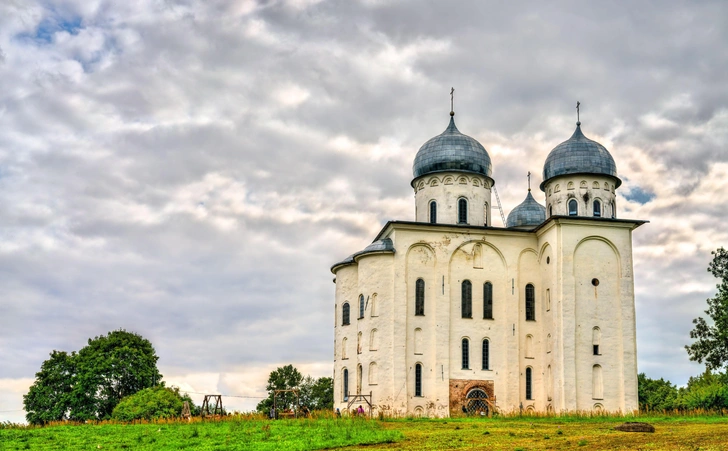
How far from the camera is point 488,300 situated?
3872 cm

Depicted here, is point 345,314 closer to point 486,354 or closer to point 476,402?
point 486,354

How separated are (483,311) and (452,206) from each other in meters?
5.96

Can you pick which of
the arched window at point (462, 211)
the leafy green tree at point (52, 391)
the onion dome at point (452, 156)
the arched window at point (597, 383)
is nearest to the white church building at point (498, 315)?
the arched window at point (597, 383)

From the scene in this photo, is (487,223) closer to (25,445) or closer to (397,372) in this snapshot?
(397,372)

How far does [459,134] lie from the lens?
43.4 metres

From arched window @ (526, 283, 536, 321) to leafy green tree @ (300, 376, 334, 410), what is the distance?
1166 inches

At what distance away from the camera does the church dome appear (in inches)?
1656

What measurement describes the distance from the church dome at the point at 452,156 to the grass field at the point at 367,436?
16.6m

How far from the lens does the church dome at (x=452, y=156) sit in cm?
4206

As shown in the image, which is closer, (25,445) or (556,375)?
(25,445)

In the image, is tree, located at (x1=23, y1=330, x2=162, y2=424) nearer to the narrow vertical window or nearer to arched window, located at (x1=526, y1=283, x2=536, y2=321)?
the narrow vertical window

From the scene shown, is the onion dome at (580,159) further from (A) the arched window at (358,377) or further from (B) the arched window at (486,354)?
(A) the arched window at (358,377)

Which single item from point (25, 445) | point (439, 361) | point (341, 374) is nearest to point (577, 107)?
point (439, 361)

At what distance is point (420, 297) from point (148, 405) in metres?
19.1
